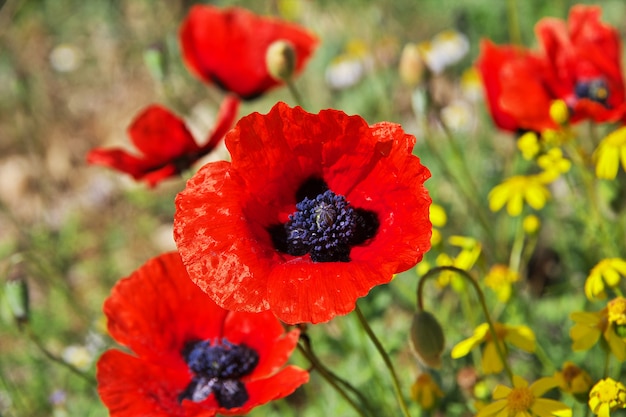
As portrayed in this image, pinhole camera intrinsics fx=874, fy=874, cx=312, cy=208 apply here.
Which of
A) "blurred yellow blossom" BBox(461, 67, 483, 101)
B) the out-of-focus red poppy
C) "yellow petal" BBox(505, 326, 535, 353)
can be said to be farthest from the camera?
"blurred yellow blossom" BBox(461, 67, 483, 101)

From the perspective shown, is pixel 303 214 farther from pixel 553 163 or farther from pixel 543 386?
pixel 553 163

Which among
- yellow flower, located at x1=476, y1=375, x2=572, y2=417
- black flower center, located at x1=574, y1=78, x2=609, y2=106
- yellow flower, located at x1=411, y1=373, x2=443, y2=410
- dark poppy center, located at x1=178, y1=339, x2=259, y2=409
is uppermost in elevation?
black flower center, located at x1=574, y1=78, x2=609, y2=106

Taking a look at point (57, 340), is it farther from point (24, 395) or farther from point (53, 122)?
point (53, 122)

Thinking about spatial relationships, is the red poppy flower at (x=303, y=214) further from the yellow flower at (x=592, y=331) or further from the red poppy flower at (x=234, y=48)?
the red poppy flower at (x=234, y=48)

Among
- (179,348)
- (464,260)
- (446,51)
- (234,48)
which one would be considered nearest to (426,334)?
(464,260)

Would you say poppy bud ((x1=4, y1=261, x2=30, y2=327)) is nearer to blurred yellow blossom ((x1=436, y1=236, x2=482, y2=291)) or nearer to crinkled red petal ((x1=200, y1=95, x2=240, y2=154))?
crinkled red petal ((x1=200, y1=95, x2=240, y2=154))

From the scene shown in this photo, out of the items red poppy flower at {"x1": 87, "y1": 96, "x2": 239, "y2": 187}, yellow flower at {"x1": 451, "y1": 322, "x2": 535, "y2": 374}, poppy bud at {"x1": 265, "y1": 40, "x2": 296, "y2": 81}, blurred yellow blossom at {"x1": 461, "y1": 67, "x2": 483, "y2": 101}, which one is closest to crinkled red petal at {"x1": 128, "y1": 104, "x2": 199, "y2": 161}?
red poppy flower at {"x1": 87, "y1": 96, "x2": 239, "y2": 187}
